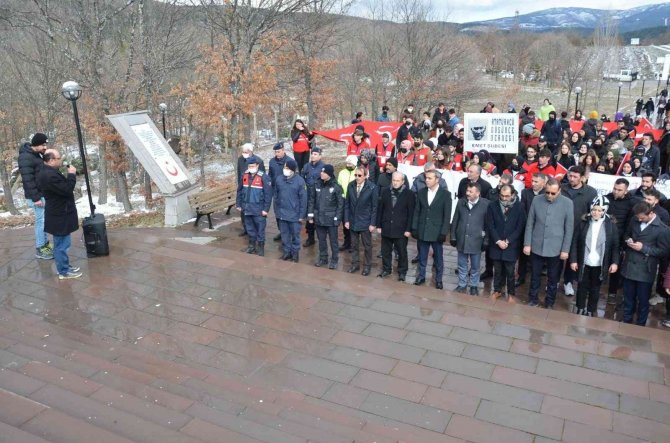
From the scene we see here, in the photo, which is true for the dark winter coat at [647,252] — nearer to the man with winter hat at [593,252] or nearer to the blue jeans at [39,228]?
the man with winter hat at [593,252]

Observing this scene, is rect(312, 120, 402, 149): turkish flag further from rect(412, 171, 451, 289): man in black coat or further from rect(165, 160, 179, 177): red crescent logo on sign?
rect(412, 171, 451, 289): man in black coat

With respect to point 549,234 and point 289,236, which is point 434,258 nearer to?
point 549,234

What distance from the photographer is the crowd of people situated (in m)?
6.50

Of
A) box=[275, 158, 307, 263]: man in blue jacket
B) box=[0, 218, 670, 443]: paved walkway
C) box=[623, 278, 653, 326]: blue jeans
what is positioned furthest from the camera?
box=[275, 158, 307, 263]: man in blue jacket

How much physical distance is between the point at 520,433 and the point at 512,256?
10.6ft

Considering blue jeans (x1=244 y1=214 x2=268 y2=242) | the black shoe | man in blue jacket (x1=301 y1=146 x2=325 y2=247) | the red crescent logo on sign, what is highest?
man in blue jacket (x1=301 y1=146 x2=325 y2=247)

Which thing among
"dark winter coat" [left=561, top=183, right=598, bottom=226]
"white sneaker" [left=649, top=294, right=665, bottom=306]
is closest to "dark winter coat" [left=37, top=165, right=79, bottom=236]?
"dark winter coat" [left=561, top=183, right=598, bottom=226]

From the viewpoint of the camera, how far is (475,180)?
295 inches

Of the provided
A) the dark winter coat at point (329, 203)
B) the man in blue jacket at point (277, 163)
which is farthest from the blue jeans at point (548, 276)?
the man in blue jacket at point (277, 163)

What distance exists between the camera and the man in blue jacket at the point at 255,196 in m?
8.56

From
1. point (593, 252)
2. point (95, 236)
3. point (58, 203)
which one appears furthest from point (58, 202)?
point (593, 252)

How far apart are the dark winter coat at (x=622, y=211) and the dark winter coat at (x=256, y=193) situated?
16.5 feet

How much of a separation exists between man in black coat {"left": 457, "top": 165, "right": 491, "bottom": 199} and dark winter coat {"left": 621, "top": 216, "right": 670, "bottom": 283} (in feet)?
→ 6.70

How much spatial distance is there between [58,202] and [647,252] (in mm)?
7507
